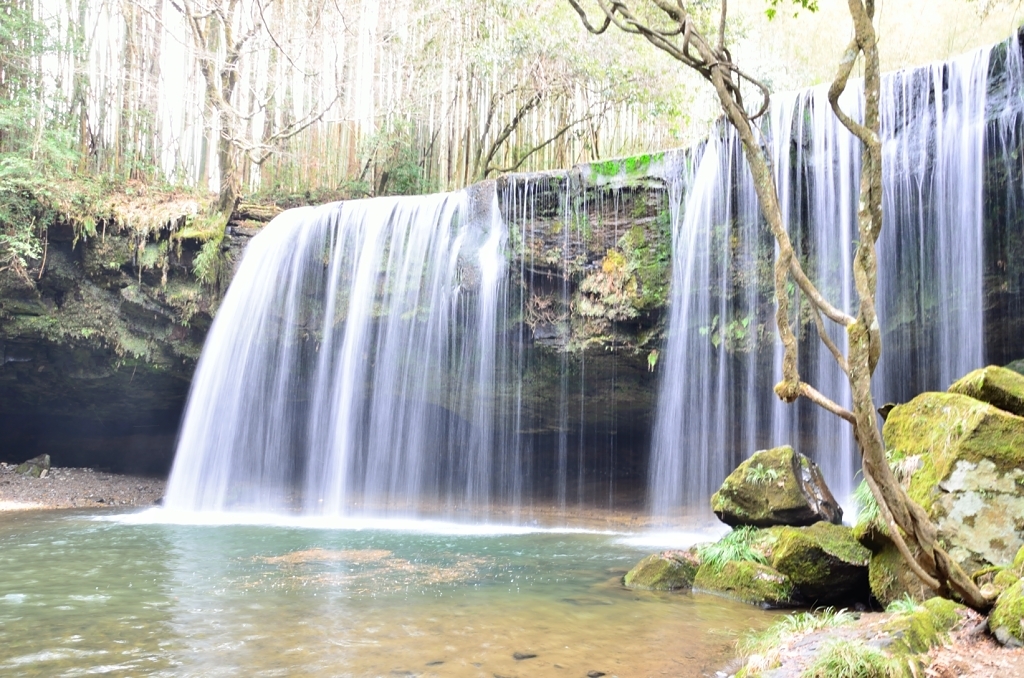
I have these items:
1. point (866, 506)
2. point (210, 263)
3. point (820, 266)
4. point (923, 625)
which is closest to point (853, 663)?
point (923, 625)

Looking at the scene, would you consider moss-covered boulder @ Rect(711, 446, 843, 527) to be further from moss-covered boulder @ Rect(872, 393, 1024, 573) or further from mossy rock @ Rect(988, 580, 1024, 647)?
→ mossy rock @ Rect(988, 580, 1024, 647)

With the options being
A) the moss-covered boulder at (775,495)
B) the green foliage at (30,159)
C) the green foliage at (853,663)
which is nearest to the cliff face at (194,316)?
the green foliage at (30,159)

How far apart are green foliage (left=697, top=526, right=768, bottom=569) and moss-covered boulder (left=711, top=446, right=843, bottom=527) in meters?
0.19

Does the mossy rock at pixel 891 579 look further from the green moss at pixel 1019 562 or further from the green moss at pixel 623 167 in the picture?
the green moss at pixel 623 167

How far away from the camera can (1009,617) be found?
3.92 m

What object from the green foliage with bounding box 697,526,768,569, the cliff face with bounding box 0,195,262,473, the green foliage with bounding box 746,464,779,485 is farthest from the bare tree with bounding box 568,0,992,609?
the cliff face with bounding box 0,195,262,473

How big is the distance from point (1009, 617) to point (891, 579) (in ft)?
5.77

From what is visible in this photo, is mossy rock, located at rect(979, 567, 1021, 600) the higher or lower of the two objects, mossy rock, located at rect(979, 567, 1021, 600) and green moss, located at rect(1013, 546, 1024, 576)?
the lower

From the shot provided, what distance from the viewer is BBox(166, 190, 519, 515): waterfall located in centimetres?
1375

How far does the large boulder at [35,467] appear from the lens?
16406mm

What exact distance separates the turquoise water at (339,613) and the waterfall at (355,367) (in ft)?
14.2

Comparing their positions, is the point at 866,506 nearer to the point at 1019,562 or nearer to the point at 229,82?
the point at 1019,562

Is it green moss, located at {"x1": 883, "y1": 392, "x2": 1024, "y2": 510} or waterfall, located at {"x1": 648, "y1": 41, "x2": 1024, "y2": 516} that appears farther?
waterfall, located at {"x1": 648, "y1": 41, "x2": 1024, "y2": 516}

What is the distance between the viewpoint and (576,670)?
4559 mm
